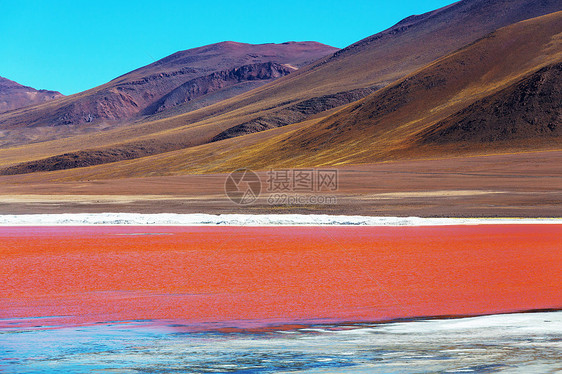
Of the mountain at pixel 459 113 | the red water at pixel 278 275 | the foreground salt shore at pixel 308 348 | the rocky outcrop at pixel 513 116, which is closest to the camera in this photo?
the foreground salt shore at pixel 308 348

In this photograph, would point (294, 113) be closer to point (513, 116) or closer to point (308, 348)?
point (513, 116)

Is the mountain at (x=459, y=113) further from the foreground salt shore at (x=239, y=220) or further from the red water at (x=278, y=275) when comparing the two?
the red water at (x=278, y=275)

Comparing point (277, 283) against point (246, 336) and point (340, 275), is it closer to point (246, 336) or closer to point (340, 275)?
point (340, 275)

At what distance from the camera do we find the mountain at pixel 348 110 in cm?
7719

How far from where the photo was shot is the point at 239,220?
23.6 metres

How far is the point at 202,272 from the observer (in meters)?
12.0

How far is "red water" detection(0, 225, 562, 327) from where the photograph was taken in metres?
8.46

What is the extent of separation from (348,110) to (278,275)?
3239 inches

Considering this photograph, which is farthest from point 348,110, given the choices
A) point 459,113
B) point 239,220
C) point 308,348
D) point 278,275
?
point 308,348

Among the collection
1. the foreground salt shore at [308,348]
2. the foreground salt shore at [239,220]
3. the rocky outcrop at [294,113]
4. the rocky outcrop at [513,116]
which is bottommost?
the foreground salt shore at [308,348]

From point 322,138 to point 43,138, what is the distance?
11604 cm

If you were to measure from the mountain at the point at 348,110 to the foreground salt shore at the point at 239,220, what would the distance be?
137 feet

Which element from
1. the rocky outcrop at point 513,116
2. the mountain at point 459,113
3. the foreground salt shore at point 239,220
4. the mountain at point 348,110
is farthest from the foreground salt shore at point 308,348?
the rocky outcrop at point 513,116

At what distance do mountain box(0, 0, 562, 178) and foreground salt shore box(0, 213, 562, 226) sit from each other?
41.9m
